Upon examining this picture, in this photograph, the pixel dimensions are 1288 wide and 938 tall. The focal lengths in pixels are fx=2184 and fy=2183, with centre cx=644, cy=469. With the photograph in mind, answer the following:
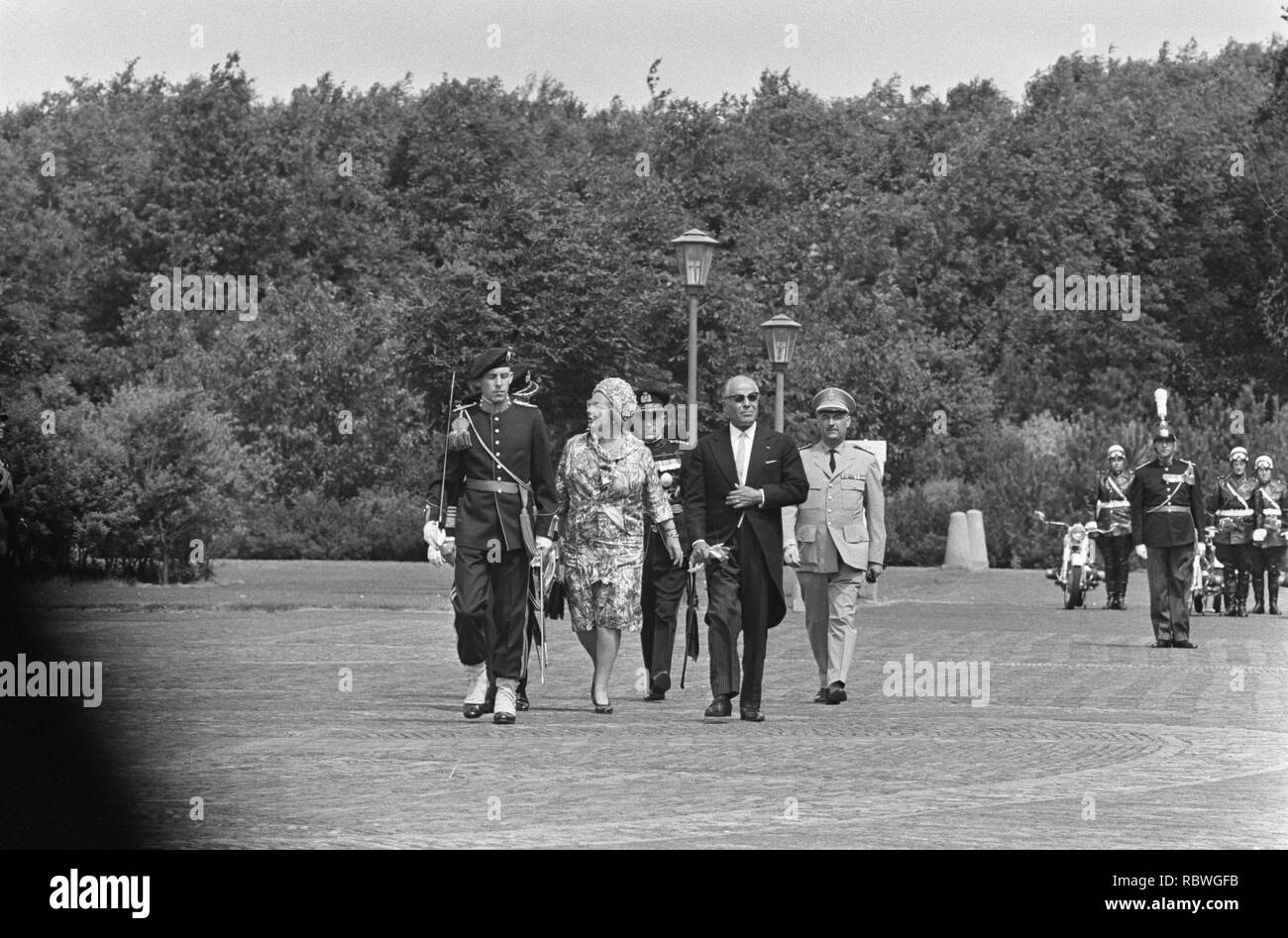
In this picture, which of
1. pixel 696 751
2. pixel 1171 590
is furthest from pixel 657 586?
pixel 1171 590

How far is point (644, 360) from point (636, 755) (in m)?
30.5

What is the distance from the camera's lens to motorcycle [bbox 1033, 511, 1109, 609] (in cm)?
2912

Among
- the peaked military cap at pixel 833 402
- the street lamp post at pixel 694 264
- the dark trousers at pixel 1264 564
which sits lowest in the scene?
the dark trousers at pixel 1264 564

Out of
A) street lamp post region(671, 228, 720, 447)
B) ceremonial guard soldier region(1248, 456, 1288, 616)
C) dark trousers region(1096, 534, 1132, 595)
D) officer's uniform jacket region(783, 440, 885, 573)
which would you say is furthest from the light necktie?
dark trousers region(1096, 534, 1132, 595)

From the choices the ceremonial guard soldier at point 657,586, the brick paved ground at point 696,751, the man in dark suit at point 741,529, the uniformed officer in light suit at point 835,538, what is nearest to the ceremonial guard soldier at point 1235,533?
the brick paved ground at point 696,751

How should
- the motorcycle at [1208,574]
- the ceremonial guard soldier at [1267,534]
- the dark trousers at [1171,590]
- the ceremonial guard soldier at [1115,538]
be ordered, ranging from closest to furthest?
the dark trousers at [1171,590]
the ceremonial guard soldier at [1267,534]
the motorcycle at [1208,574]
the ceremonial guard soldier at [1115,538]

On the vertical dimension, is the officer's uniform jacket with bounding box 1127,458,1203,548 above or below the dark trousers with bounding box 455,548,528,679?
above

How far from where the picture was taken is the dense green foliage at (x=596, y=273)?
3819cm

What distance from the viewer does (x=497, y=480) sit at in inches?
523

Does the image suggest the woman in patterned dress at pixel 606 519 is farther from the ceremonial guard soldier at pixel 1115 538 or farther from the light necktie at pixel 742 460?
the ceremonial guard soldier at pixel 1115 538

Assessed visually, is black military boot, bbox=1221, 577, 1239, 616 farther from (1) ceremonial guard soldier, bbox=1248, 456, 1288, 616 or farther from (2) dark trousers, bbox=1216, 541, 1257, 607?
(1) ceremonial guard soldier, bbox=1248, 456, 1288, 616

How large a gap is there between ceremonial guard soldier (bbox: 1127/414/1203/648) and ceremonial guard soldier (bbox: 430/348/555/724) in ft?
31.9

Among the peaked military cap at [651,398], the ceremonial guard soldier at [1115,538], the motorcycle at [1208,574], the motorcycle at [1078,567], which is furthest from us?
the ceremonial guard soldier at [1115,538]

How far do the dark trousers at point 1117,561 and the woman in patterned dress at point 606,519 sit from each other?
1657 cm
